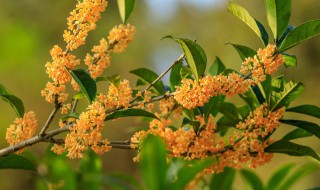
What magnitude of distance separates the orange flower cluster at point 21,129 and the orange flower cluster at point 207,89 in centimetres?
48

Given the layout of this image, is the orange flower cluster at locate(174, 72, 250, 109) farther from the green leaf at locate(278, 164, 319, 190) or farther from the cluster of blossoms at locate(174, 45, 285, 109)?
the green leaf at locate(278, 164, 319, 190)

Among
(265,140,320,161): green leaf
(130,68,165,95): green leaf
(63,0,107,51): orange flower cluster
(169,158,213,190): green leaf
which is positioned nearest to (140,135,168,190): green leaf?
(169,158,213,190): green leaf

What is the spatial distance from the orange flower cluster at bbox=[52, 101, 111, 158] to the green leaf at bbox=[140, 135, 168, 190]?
649 mm

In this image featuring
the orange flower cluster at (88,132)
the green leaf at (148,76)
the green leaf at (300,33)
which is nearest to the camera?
the orange flower cluster at (88,132)

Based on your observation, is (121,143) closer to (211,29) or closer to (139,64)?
(211,29)

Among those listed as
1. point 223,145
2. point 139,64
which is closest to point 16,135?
point 223,145

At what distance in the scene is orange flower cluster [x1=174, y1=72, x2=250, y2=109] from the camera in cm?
136

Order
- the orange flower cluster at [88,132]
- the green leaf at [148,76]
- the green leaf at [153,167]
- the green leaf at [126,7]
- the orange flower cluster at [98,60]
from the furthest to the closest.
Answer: the green leaf at [148,76]
the green leaf at [126,7]
the orange flower cluster at [98,60]
the orange flower cluster at [88,132]
the green leaf at [153,167]

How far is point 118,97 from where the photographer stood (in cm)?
145

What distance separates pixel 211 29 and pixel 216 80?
348 inches

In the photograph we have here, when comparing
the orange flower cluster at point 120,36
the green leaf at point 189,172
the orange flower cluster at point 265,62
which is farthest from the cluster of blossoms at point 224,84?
the green leaf at point 189,172

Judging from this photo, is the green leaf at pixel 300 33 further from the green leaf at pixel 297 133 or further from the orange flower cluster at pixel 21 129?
the orange flower cluster at pixel 21 129

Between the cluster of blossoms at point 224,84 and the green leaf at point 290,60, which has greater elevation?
the green leaf at point 290,60

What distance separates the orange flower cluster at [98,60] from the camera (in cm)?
157
